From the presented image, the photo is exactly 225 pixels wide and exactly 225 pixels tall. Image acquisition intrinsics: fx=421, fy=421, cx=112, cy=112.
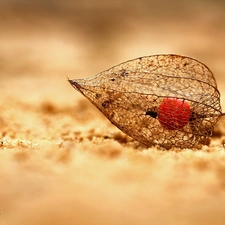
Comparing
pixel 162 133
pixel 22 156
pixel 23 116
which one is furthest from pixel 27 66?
pixel 162 133

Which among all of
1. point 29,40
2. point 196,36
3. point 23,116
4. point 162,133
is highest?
point 196,36

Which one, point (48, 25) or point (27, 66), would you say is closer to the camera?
point (27, 66)

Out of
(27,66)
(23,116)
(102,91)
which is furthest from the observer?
(27,66)

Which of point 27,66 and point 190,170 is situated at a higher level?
point 27,66

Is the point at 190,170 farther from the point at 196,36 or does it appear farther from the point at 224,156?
the point at 196,36
